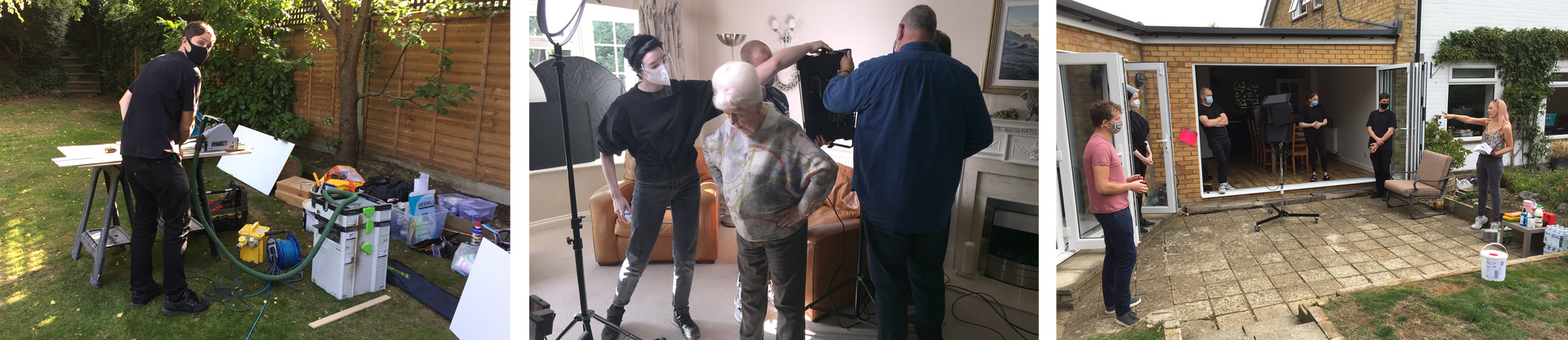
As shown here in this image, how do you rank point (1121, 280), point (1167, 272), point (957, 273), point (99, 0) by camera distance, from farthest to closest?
point (99, 0) < point (1167, 272) < point (1121, 280) < point (957, 273)

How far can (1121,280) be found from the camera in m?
2.68

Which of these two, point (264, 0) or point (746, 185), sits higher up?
point (264, 0)

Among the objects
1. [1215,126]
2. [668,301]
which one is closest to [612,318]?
[668,301]

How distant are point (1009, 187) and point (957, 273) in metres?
0.19

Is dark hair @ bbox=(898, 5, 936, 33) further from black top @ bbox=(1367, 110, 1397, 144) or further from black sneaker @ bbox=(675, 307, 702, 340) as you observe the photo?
black top @ bbox=(1367, 110, 1397, 144)

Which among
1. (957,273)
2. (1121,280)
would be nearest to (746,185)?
(957,273)

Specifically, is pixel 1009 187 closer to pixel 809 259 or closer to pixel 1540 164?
pixel 809 259

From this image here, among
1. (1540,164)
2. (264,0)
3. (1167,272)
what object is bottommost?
(1167,272)

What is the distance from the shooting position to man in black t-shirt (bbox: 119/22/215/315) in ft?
8.93

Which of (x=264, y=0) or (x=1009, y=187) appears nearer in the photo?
(x=1009, y=187)

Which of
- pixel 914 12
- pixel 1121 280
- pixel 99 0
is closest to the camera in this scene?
pixel 914 12

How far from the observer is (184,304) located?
2.84 metres

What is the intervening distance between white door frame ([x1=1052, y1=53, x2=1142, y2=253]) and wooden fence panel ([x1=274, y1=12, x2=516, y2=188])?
2.55 metres

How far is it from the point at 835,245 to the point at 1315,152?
12.4 feet
